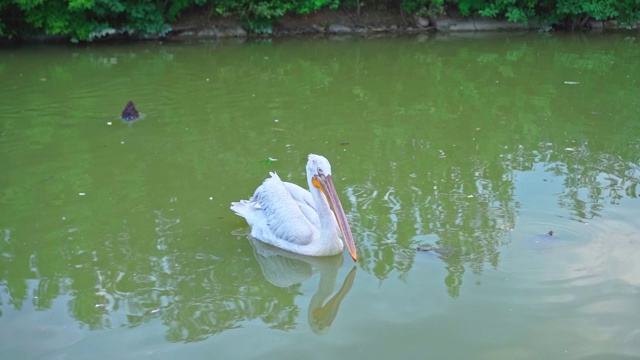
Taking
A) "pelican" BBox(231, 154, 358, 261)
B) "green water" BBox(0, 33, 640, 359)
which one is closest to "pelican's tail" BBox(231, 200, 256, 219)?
"pelican" BBox(231, 154, 358, 261)

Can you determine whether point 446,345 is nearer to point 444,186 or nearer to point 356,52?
point 444,186

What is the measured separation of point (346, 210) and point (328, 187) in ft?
2.69

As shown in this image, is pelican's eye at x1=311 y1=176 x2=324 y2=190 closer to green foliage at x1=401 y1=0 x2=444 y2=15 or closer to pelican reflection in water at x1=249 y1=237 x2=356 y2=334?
pelican reflection in water at x1=249 y1=237 x2=356 y2=334

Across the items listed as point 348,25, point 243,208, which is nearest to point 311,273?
point 243,208

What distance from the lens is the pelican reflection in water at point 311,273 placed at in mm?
4295

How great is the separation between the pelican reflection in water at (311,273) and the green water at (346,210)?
1 centimetres

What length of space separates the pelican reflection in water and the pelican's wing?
98mm

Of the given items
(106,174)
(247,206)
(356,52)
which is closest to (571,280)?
(247,206)

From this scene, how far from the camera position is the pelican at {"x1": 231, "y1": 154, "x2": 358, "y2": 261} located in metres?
4.81

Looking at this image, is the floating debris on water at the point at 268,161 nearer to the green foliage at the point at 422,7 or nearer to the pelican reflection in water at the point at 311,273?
the pelican reflection in water at the point at 311,273

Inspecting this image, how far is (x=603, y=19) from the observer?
14.6 metres

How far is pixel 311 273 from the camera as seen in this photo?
15.8ft

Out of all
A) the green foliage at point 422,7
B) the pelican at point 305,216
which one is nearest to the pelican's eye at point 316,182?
the pelican at point 305,216

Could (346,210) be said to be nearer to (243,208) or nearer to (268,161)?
(243,208)
